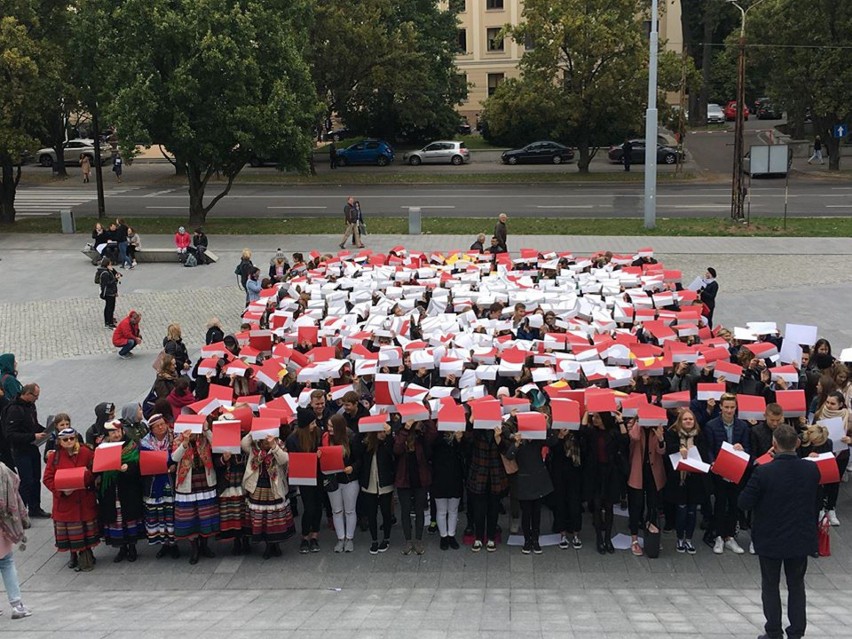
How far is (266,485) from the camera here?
29.3 ft

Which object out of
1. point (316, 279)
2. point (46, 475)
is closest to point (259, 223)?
point (316, 279)

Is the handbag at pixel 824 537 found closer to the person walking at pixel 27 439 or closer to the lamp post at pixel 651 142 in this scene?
the person walking at pixel 27 439

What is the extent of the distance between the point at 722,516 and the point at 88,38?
25547 millimetres

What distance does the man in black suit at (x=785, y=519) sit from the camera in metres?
6.29

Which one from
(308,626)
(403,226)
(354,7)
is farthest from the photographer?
(354,7)

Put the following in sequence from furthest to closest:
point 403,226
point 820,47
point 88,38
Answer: point 820,47
point 403,226
point 88,38

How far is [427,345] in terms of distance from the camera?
12.1 metres

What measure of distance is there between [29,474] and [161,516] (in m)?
2.19

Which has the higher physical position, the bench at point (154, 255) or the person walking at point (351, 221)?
the person walking at point (351, 221)

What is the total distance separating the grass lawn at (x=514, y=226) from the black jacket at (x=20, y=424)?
19747 mm

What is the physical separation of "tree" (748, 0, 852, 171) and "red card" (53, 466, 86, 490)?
38.8 meters

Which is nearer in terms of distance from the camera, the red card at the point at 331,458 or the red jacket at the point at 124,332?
the red card at the point at 331,458

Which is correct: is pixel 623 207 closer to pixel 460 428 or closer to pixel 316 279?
pixel 316 279

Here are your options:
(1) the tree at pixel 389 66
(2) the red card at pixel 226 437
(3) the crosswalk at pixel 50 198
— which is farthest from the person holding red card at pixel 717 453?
(1) the tree at pixel 389 66
